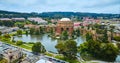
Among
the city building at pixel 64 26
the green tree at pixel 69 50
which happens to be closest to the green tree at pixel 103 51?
the green tree at pixel 69 50

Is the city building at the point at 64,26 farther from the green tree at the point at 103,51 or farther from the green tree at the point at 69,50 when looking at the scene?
the green tree at the point at 69,50

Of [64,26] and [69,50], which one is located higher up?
[69,50]

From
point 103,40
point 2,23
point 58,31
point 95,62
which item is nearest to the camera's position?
point 95,62

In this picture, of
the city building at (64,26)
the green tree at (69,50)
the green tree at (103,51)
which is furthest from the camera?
the city building at (64,26)

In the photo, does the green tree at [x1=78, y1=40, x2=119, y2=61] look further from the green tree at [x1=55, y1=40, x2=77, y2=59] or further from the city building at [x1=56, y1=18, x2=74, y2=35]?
the city building at [x1=56, y1=18, x2=74, y2=35]

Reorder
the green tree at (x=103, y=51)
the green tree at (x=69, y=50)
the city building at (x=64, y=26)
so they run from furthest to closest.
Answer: the city building at (x=64, y=26) → the green tree at (x=103, y=51) → the green tree at (x=69, y=50)

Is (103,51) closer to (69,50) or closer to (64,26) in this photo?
(69,50)

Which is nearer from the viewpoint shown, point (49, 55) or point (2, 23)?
point (49, 55)

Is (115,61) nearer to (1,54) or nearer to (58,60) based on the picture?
(58,60)

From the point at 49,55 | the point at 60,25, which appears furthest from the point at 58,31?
the point at 49,55

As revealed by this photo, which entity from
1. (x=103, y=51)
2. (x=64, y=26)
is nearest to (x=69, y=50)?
(x=103, y=51)

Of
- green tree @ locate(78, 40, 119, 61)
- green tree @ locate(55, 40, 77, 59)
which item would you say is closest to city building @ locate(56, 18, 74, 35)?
green tree @ locate(78, 40, 119, 61)
